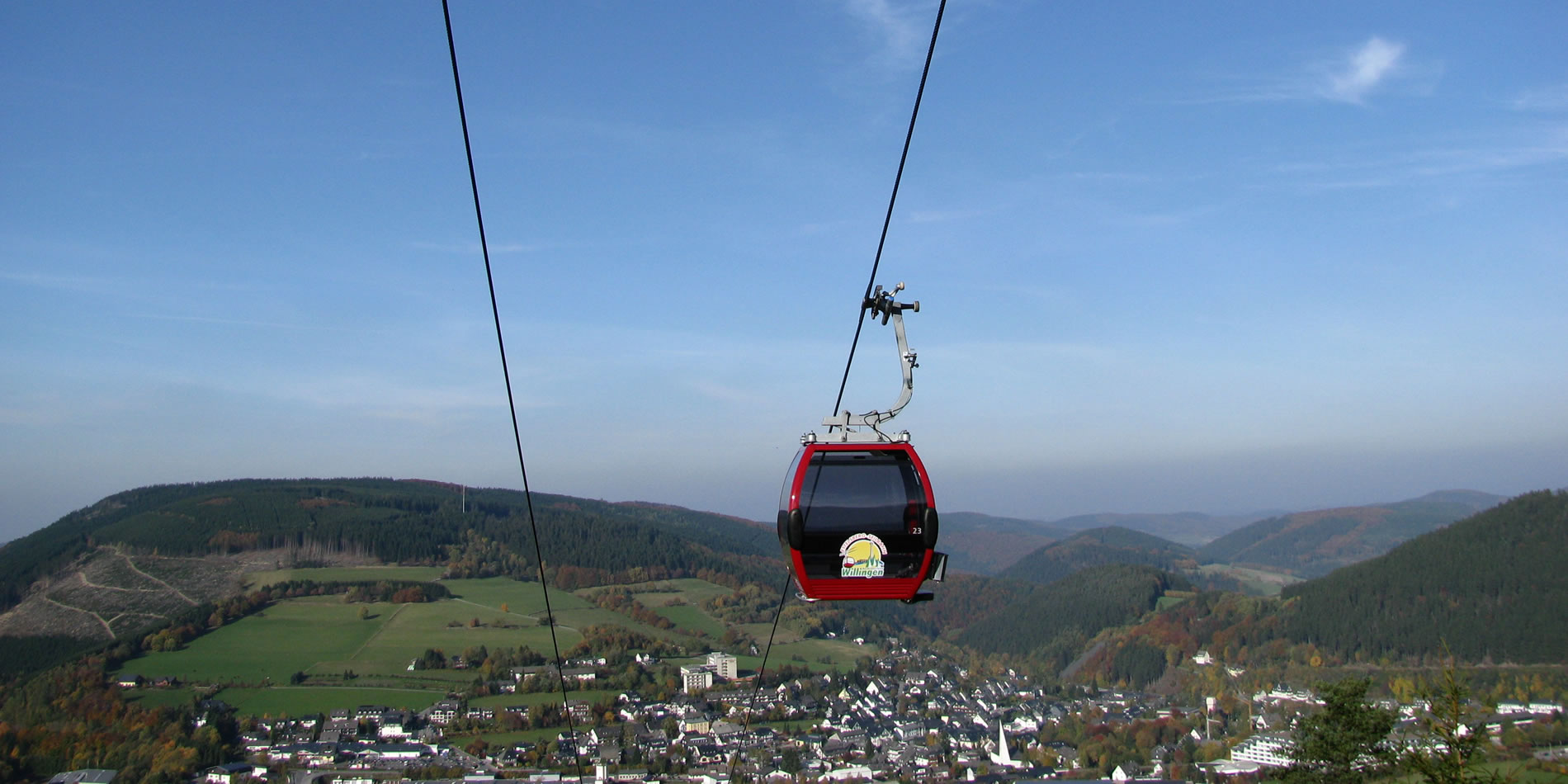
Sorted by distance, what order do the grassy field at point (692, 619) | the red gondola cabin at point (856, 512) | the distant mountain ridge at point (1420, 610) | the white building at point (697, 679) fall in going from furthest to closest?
the grassy field at point (692, 619) < the distant mountain ridge at point (1420, 610) < the white building at point (697, 679) < the red gondola cabin at point (856, 512)

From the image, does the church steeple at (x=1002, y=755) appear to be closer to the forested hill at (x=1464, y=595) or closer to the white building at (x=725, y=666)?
the white building at (x=725, y=666)

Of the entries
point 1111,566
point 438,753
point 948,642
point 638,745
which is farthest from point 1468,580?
point 438,753

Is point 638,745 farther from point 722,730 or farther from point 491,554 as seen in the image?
point 491,554

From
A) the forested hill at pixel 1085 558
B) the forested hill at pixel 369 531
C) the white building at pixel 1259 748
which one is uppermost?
the forested hill at pixel 369 531

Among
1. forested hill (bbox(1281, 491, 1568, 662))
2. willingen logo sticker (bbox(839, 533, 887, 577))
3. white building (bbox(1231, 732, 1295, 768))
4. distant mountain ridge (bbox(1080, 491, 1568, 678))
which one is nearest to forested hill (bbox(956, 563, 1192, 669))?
distant mountain ridge (bbox(1080, 491, 1568, 678))

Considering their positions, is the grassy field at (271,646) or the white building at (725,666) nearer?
the grassy field at (271,646)

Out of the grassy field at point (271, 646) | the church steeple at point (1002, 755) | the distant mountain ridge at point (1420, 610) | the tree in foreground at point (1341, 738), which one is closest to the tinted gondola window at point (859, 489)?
the tree in foreground at point (1341, 738)
